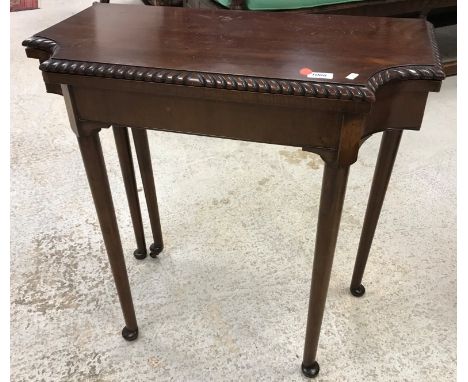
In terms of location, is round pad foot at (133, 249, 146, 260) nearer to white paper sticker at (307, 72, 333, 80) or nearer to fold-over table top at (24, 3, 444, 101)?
fold-over table top at (24, 3, 444, 101)

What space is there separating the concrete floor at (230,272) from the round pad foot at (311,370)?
2 centimetres

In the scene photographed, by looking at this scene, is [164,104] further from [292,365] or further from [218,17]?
[292,365]

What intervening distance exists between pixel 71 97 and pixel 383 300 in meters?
0.97

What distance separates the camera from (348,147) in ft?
2.36

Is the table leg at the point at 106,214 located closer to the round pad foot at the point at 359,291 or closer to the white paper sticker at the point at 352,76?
the white paper sticker at the point at 352,76

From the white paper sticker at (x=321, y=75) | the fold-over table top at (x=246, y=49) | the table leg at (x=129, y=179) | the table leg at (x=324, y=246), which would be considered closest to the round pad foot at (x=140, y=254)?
the table leg at (x=129, y=179)

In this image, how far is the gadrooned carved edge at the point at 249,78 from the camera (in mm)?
665

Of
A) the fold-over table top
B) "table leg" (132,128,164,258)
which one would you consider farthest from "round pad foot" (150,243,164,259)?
the fold-over table top

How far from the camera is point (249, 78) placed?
698mm

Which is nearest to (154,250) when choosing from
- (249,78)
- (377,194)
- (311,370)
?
(311,370)

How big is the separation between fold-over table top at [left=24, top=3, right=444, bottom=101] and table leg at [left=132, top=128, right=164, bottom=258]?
31cm

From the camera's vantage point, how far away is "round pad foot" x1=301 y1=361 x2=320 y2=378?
1064 mm

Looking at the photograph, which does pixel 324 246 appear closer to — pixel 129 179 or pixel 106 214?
pixel 106 214
